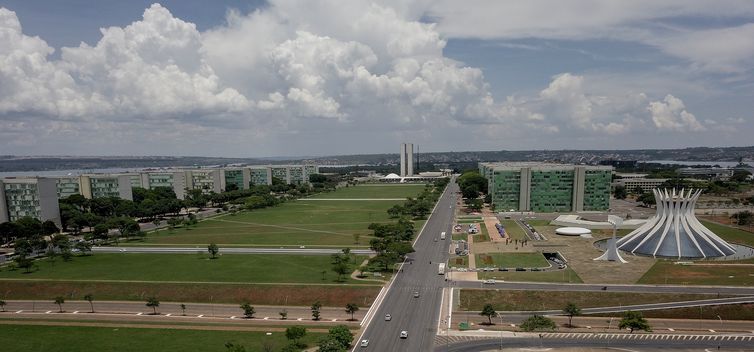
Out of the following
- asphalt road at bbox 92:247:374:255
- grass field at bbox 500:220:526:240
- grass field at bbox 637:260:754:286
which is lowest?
grass field at bbox 500:220:526:240

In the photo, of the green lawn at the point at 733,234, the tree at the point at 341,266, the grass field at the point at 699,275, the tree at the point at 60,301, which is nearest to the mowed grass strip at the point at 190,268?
Result: the tree at the point at 341,266

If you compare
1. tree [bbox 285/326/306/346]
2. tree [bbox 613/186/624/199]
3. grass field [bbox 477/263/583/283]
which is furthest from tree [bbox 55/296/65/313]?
tree [bbox 613/186/624/199]

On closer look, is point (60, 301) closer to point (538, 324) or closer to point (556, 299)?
point (538, 324)

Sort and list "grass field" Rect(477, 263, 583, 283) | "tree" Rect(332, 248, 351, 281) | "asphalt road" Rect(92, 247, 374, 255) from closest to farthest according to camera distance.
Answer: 1. "grass field" Rect(477, 263, 583, 283)
2. "tree" Rect(332, 248, 351, 281)
3. "asphalt road" Rect(92, 247, 374, 255)

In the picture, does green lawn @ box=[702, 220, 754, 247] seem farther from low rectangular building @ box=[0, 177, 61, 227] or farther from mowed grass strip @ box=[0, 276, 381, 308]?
low rectangular building @ box=[0, 177, 61, 227]

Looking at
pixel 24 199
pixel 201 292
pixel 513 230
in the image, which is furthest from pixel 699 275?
pixel 24 199
